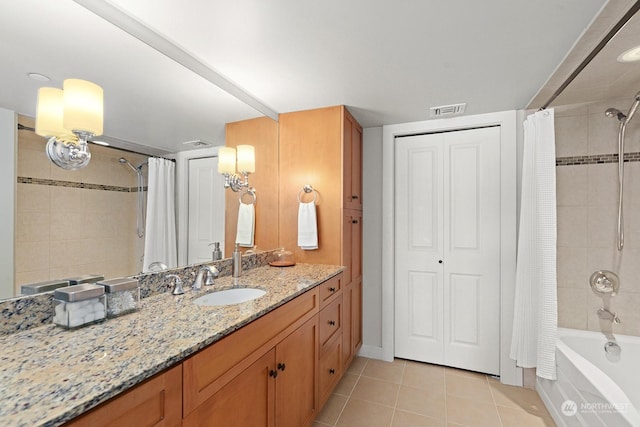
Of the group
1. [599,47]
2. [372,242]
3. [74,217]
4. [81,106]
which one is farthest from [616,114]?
[74,217]

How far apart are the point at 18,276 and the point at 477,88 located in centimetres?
252

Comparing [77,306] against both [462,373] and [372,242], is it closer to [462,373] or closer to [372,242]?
[372,242]

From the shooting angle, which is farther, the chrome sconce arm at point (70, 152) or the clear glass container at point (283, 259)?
the clear glass container at point (283, 259)

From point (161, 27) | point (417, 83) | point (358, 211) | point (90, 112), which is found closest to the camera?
point (90, 112)

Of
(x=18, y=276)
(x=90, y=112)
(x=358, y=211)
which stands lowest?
(x=18, y=276)

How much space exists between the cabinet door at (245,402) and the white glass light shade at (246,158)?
4.21 feet

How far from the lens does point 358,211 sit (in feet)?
8.74

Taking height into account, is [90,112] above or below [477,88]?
below

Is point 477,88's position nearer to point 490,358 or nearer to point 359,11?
point 359,11

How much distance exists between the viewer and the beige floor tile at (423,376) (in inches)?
90.1

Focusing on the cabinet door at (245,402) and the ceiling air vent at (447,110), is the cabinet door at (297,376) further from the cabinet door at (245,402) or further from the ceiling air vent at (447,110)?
the ceiling air vent at (447,110)

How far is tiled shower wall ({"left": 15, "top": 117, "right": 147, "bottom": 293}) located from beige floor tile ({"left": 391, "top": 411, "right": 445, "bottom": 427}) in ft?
5.87

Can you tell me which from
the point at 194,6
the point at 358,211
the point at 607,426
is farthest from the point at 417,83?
the point at 607,426

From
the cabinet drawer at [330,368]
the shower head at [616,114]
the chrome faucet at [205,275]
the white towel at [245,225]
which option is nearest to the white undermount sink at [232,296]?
the chrome faucet at [205,275]
